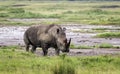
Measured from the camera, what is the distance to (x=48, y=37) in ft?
73.9

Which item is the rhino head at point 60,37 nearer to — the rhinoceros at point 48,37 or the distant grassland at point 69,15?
the rhinoceros at point 48,37

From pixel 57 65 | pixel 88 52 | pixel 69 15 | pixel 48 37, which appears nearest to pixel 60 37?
pixel 48 37

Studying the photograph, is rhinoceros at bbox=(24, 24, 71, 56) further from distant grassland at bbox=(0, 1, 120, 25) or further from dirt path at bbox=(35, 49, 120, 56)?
distant grassland at bbox=(0, 1, 120, 25)

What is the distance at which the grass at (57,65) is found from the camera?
48.0 feet

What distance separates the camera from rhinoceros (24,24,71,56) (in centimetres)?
2146

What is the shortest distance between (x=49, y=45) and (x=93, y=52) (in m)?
4.65

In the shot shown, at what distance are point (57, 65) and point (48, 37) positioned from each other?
8018mm

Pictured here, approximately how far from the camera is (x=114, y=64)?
1898 centimetres

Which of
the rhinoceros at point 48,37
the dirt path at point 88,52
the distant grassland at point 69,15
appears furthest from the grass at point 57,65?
the distant grassland at point 69,15

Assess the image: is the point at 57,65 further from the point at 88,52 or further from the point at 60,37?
the point at 88,52

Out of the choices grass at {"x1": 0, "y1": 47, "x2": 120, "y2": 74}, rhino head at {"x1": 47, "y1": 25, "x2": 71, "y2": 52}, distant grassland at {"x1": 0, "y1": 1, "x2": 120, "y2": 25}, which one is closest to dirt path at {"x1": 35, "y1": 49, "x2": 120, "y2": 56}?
rhino head at {"x1": 47, "y1": 25, "x2": 71, "y2": 52}

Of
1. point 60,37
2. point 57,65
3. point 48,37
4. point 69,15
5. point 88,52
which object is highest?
point 57,65

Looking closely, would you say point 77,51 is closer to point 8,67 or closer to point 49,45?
point 49,45

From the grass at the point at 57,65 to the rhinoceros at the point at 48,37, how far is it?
1079mm
